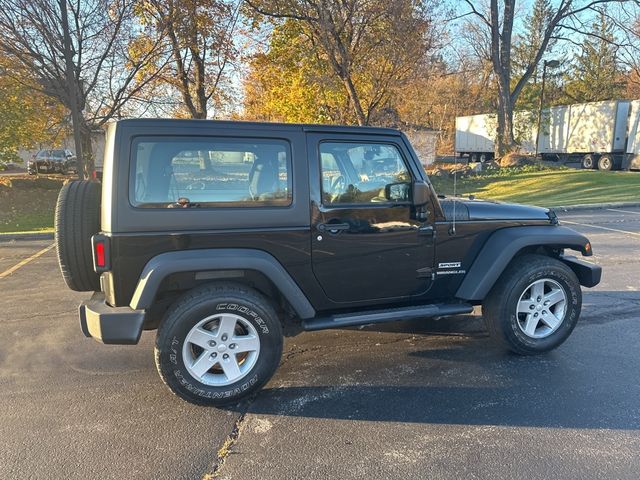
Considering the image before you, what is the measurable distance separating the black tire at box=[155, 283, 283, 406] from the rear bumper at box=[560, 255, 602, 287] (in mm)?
2768

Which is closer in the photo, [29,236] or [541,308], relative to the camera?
[541,308]

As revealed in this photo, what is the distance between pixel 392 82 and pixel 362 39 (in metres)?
2.07

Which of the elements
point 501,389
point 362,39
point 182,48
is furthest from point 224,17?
point 501,389

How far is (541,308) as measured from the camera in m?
3.95

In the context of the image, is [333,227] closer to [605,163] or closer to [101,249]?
[101,249]

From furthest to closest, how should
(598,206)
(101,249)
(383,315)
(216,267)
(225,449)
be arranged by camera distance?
1. (598,206)
2. (383,315)
3. (216,267)
4. (101,249)
5. (225,449)

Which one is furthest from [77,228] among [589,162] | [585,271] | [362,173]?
[589,162]

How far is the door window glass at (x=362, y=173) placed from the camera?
349 cm

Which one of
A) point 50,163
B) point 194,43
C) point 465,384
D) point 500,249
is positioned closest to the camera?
point 465,384

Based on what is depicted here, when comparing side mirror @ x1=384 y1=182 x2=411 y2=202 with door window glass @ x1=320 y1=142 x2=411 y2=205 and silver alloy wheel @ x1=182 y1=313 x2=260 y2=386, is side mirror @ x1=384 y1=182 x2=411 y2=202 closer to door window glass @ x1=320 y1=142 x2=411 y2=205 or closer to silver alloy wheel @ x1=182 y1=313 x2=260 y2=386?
door window glass @ x1=320 y1=142 x2=411 y2=205

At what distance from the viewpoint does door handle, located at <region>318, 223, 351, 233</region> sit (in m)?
3.41

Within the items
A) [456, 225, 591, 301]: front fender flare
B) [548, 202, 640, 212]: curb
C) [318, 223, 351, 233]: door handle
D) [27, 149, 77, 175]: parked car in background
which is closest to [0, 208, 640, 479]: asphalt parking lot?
[456, 225, 591, 301]: front fender flare

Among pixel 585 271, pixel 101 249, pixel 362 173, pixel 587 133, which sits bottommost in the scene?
pixel 585 271

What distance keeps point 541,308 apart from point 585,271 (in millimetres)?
633
